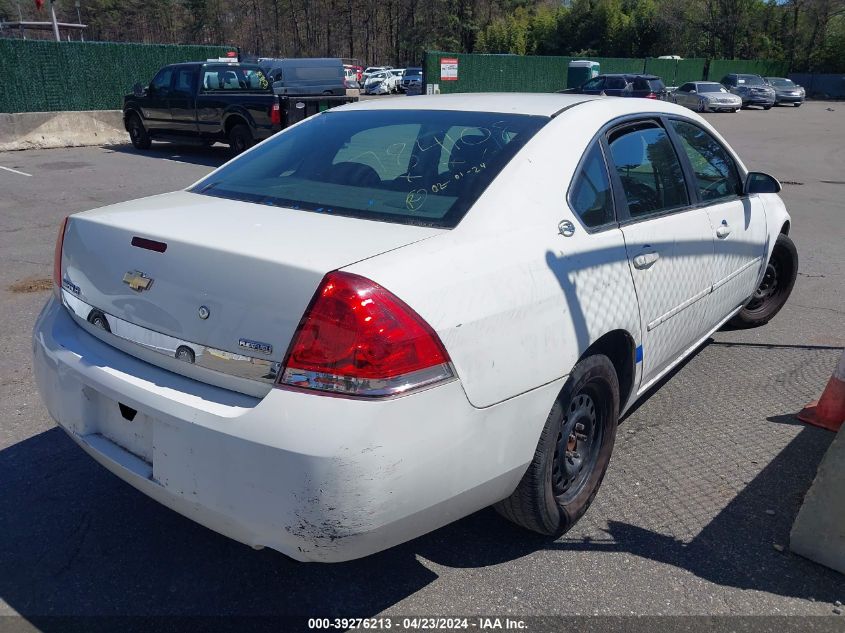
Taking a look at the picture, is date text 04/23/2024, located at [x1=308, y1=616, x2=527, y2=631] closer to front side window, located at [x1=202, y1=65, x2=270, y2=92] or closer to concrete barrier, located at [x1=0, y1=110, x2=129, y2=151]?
front side window, located at [x1=202, y1=65, x2=270, y2=92]

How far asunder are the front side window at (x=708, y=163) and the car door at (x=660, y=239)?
207 mm

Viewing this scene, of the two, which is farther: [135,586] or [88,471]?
[88,471]

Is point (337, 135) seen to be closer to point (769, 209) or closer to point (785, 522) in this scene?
point (785, 522)

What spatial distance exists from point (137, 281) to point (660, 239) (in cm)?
220

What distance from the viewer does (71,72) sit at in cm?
1778

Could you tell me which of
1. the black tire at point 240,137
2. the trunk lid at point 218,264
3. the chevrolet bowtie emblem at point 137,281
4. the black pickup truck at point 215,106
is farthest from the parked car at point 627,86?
the chevrolet bowtie emblem at point 137,281

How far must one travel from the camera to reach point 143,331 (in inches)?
96.4

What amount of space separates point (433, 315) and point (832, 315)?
4972 millimetres

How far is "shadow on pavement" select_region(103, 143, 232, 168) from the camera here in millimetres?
15227

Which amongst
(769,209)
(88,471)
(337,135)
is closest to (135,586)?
(88,471)

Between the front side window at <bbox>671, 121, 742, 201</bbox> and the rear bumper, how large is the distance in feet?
6.70

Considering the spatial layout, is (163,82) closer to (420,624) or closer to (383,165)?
(383,165)

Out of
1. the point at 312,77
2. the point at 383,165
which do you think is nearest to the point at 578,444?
the point at 383,165

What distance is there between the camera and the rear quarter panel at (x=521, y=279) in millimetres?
2230
